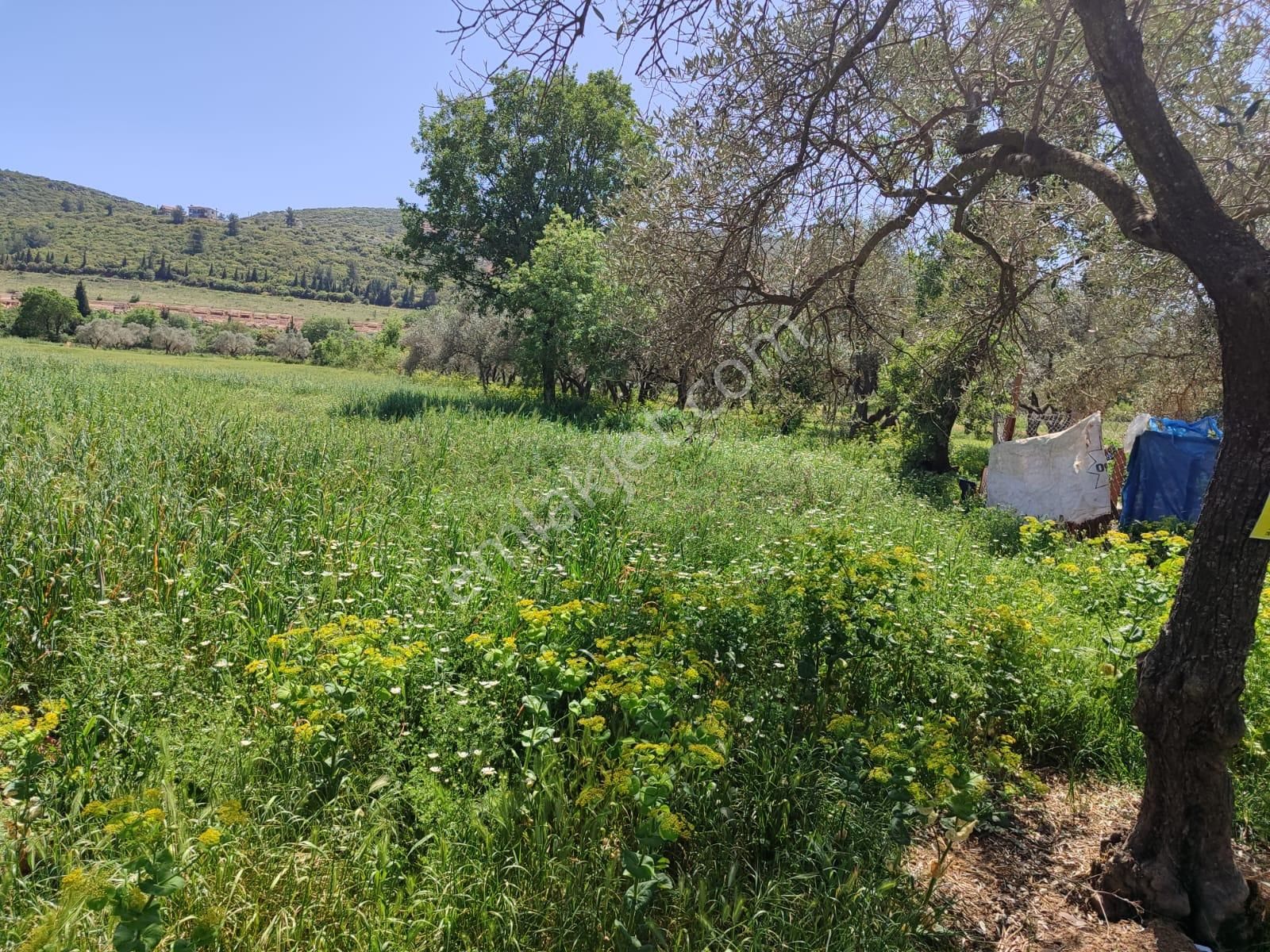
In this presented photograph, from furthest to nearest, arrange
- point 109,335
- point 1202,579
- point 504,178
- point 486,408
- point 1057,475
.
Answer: point 109,335
point 504,178
point 486,408
point 1057,475
point 1202,579

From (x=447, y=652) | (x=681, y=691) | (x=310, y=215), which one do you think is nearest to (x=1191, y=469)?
(x=681, y=691)

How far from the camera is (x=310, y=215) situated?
171375 mm

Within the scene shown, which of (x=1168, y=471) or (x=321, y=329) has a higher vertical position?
(x=321, y=329)

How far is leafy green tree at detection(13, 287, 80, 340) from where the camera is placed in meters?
51.5

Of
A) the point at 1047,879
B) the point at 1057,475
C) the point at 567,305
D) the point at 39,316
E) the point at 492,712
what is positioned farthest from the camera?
the point at 39,316

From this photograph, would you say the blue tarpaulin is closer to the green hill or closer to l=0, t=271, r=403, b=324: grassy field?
l=0, t=271, r=403, b=324: grassy field

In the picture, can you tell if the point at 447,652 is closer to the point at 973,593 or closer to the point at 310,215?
the point at 973,593

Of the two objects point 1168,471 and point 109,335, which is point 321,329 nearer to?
point 109,335

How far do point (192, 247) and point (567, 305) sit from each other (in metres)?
148

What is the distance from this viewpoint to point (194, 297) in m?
99.9

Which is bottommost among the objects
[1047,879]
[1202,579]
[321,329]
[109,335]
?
[1047,879]

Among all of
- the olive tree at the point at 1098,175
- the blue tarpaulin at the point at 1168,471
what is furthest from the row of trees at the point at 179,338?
the olive tree at the point at 1098,175

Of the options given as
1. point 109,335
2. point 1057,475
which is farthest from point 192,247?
point 1057,475

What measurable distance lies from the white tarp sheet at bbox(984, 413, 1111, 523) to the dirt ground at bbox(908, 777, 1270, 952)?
285 inches
